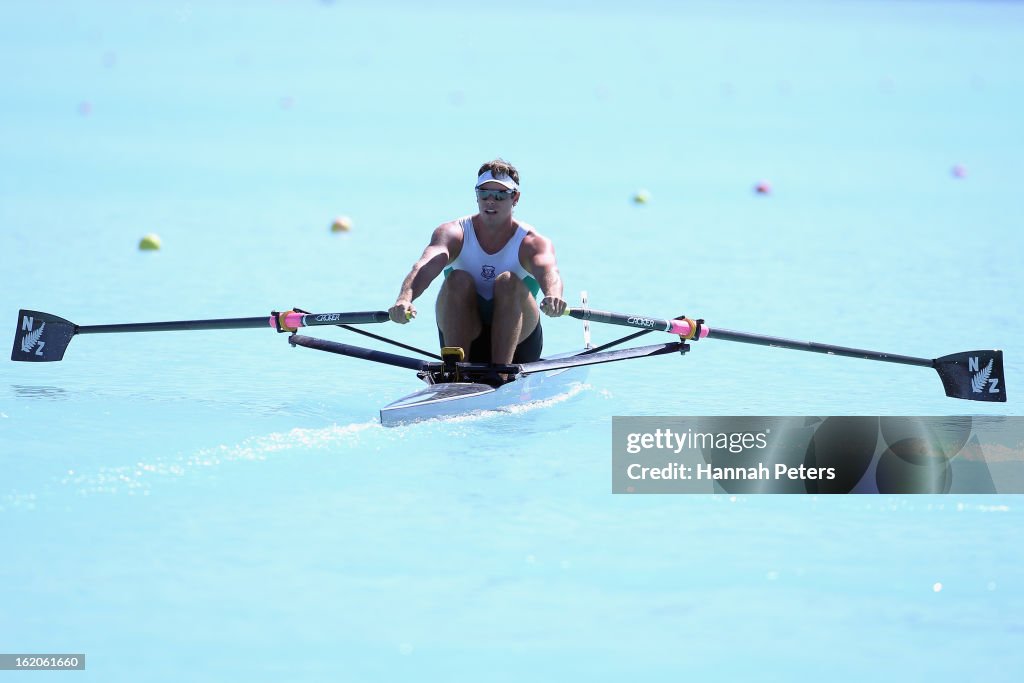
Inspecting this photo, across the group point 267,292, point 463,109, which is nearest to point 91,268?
point 267,292

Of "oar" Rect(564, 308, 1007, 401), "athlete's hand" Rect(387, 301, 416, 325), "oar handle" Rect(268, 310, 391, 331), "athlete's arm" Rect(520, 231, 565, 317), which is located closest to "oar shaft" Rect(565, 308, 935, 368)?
"oar" Rect(564, 308, 1007, 401)

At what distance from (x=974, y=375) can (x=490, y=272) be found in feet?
9.38

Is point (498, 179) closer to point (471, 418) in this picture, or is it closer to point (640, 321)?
point (640, 321)

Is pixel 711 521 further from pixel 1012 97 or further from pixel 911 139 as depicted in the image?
pixel 1012 97

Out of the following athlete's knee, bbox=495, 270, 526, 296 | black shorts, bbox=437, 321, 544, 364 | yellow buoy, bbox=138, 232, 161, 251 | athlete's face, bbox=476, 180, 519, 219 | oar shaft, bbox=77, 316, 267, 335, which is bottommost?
black shorts, bbox=437, 321, 544, 364

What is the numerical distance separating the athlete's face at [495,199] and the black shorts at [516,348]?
63 centimetres

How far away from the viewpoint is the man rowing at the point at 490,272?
7.70 m

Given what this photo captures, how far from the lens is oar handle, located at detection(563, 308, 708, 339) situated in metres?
7.71

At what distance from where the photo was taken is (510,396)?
762cm

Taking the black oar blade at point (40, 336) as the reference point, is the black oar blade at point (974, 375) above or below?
below

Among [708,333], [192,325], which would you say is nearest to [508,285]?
[708,333]

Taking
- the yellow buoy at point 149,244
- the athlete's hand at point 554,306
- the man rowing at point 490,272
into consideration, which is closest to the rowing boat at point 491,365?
the athlete's hand at point 554,306

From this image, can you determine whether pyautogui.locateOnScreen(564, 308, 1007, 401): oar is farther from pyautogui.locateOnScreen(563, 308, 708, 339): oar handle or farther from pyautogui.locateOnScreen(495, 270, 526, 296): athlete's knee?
pyautogui.locateOnScreen(495, 270, 526, 296): athlete's knee

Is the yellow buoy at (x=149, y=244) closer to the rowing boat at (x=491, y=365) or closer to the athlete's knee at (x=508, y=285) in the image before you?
the rowing boat at (x=491, y=365)
